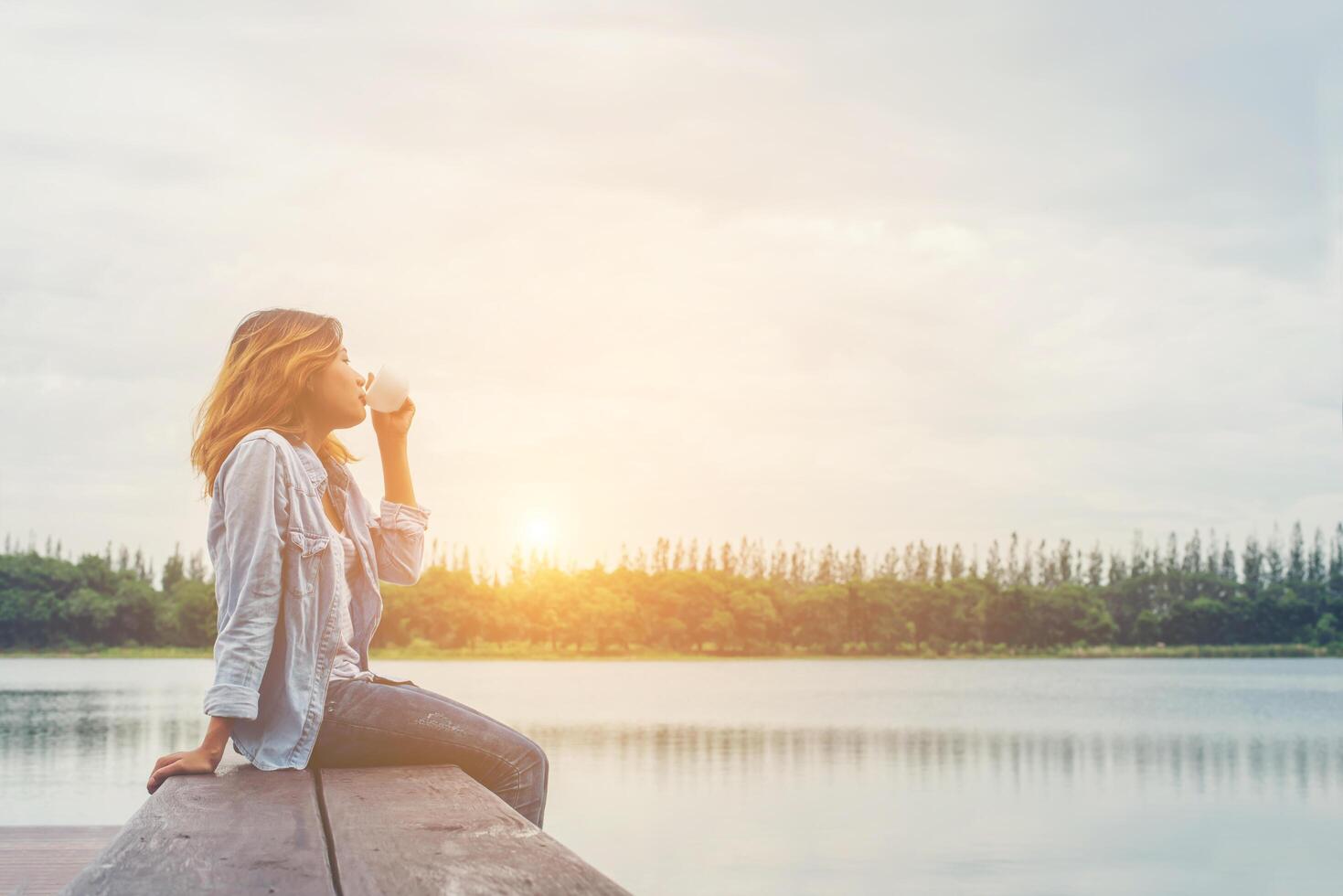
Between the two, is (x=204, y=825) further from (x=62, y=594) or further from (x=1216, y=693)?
(x=62, y=594)

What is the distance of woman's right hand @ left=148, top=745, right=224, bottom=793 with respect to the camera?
2.34 metres

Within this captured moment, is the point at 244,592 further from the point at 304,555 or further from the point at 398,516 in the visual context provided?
the point at 398,516

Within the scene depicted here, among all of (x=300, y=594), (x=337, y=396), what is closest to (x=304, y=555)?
(x=300, y=594)

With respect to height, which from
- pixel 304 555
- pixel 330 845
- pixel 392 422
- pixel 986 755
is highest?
pixel 392 422

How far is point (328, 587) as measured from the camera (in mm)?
2539

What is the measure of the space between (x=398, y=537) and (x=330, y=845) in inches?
51.2

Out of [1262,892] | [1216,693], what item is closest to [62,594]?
[1216,693]

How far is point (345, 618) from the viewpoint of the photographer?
105 inches

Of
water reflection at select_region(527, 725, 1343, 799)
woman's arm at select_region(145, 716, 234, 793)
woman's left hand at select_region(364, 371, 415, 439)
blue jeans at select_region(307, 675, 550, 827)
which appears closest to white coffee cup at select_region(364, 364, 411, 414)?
woman's left hand at select_region(364, 371, 415, 439)

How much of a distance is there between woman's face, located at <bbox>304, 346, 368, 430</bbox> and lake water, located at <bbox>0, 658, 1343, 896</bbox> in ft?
29.3

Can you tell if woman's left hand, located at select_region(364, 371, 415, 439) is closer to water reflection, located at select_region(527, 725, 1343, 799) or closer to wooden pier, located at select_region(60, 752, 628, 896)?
wooden pier, located at select_region(60, 752, 628, 896)

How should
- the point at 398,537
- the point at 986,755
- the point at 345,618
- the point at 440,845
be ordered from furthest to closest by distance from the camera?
1. the point at 986,755
2. the point at 398,537
3. the point at 345,618
4. the point at 440,845

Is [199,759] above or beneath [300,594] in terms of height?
beneath

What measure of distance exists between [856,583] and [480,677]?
33636 millimetres
